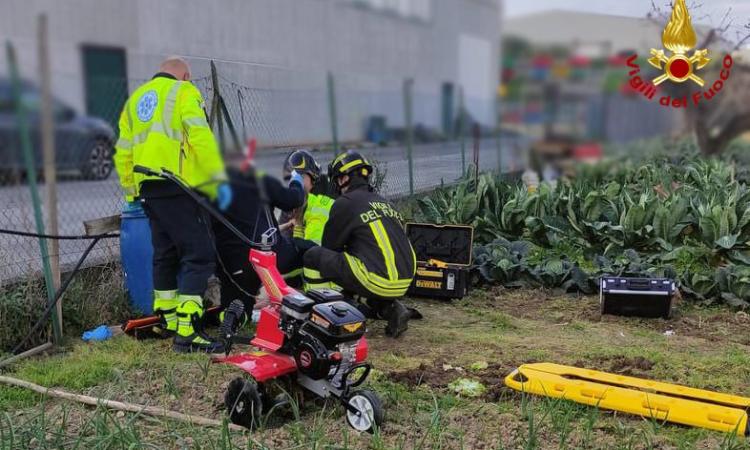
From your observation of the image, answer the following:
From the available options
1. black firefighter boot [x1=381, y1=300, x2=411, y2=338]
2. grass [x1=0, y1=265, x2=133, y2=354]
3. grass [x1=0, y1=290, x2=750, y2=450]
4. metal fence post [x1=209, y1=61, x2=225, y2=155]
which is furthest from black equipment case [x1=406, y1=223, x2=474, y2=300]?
grass [x1=0, y1=265, x2=133, y2=354]

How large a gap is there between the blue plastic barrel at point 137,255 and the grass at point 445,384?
61cm

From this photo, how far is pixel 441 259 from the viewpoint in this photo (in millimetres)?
6559

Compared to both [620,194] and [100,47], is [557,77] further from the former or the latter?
[100,47]

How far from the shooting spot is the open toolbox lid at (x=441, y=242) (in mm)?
6531

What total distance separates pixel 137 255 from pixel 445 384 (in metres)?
2.48

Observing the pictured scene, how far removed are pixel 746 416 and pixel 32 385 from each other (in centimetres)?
368

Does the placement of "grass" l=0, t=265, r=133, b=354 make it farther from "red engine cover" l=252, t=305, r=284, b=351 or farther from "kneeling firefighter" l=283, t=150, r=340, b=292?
"red engine cover" l=252, t=305, r=284, b=351

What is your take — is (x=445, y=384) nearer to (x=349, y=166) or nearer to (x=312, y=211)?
(x=349, y=166)

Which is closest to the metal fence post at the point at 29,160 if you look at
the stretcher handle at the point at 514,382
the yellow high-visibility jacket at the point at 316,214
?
the yellow high-visibility jacket at the point at 316,214

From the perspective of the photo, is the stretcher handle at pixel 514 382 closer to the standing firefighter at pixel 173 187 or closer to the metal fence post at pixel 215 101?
the standing firefighter at pixel 173 187

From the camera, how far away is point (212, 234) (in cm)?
509

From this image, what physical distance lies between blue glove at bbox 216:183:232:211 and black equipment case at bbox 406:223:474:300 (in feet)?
13.3

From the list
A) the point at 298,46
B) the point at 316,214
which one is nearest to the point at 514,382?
the point at 316,214

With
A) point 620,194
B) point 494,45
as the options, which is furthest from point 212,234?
point 494,45
